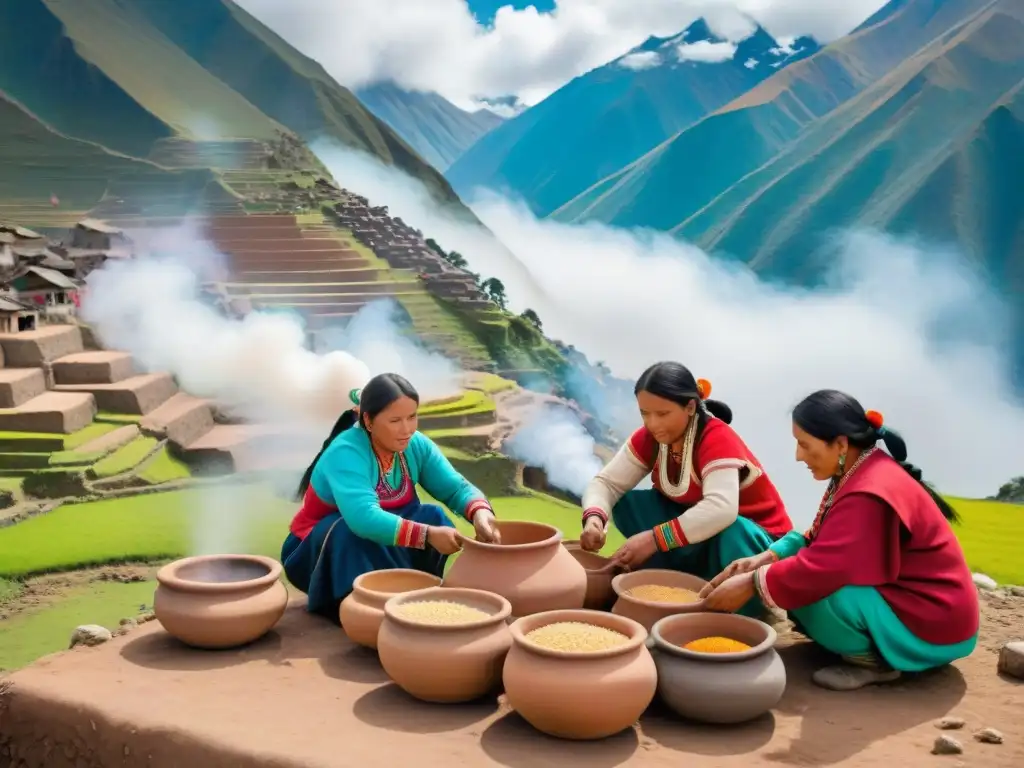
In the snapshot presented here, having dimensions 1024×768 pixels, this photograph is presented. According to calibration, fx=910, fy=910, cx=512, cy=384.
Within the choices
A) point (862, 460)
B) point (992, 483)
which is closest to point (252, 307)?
point (862, 460)

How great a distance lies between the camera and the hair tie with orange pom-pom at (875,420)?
11.1 feet

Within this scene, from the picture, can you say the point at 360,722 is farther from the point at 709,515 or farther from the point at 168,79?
the point at 168,79

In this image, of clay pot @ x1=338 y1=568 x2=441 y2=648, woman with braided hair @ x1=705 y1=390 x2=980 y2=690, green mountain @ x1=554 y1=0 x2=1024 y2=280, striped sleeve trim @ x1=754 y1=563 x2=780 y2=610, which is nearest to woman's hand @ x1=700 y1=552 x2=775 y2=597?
woman with braided hair @ x1=705 y1=390 x2=980 y2=690

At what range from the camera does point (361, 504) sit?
399 centimetres

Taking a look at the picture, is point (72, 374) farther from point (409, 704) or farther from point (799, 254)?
point (799, 254)

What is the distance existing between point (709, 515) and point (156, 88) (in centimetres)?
2157


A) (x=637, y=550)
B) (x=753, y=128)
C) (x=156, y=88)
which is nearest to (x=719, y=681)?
(x=637, y=550)

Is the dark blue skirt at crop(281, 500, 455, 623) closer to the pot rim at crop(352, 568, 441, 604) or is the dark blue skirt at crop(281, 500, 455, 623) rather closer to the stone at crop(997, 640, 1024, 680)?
the pot rim at crop(352, 568, 441, 604)

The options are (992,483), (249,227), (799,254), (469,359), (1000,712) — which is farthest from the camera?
(799,254)

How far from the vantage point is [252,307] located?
16.6 m

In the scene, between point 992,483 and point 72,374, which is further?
point 992,483

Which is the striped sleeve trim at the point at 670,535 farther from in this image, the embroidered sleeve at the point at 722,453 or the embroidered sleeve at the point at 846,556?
the embroidered sleeve at the point at 846,556

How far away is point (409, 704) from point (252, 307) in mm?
14198

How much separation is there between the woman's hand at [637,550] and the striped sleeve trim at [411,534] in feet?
2.90
